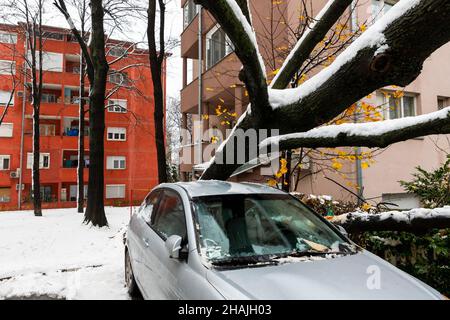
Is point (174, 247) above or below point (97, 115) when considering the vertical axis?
below

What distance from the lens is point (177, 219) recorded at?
11.5ft

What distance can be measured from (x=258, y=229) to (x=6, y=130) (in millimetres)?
34963

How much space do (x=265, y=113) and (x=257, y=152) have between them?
0.70 meters

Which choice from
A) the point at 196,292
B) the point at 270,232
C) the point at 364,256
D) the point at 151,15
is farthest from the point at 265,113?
the point at 151,15

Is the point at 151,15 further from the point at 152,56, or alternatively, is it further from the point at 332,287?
the point at 332,287

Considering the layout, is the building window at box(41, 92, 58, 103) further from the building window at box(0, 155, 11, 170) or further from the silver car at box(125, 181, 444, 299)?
the silver car at box(125, 181, 444, 299)

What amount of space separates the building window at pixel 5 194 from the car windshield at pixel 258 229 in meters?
33.9

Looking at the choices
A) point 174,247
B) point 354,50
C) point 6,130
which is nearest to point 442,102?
point 354,50

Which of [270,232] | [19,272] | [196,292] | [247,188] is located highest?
[247,188]

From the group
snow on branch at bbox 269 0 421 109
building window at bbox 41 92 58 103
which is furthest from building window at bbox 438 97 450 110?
building window at bbox 41 92 58 103

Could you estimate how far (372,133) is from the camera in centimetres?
383

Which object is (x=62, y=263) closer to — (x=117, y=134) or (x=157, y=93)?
(x=157, y=93)

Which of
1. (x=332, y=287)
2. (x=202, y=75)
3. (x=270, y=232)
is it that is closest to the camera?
(x=332, y=287)

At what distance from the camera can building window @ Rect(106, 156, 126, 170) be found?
3412 cm
